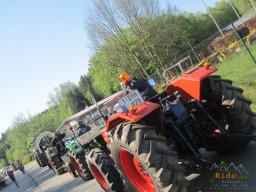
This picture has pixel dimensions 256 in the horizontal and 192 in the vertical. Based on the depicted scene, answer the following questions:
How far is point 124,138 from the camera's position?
514 cm

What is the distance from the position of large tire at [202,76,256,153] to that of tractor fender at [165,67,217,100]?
157 millimetres

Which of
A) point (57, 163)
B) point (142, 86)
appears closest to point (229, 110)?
point (142, 86)

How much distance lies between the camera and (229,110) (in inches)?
233

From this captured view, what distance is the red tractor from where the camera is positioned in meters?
5.24

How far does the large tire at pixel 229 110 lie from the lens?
5887 millimetres

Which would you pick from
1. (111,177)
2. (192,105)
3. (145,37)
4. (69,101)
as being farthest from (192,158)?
(69,101)

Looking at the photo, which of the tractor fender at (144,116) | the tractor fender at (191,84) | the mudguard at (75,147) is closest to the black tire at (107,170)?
the tractor fender at (144,116)

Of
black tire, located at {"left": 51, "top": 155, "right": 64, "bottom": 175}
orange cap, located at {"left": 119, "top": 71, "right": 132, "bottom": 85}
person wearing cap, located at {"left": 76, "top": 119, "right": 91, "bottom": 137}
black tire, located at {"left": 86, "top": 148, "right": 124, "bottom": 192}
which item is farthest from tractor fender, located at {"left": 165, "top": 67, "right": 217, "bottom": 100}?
black tire, located at {"left": 51, "top": 155, "right": 64, "bottom": 175}

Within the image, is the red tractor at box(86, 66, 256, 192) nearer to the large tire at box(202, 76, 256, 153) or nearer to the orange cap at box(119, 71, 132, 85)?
the large tire at box(202, 76, 256, 153)

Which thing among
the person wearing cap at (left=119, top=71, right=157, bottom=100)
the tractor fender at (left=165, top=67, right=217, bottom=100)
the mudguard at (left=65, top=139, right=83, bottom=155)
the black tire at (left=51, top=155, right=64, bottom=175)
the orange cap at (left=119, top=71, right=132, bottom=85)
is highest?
the orange cap at (left=119, top=71, right=132, bottom=85)

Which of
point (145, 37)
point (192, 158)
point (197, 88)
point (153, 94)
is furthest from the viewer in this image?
point (145, 37)

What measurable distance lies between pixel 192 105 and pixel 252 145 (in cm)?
132

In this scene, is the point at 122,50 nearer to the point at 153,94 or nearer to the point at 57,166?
the point at 57,166

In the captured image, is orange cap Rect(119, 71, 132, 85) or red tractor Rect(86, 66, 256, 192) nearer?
red tractor Rect(86, 66, 256, 192)
